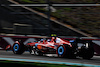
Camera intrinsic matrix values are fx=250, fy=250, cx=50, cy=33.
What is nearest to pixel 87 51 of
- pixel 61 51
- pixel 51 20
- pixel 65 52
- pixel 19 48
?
pixel 65 52

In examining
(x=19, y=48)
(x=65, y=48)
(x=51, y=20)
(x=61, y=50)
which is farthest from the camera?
(x=51, y=20)

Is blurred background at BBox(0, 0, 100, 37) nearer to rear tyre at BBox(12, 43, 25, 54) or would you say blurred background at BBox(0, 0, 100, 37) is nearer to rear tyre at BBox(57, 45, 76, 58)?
rear tyre at BBox(12, 43, 25, 54)

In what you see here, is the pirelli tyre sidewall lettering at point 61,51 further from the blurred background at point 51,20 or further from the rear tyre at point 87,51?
the blurred background at point 51,20

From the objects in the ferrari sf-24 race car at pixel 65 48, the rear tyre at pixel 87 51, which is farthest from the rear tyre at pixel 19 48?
the rear tyre at pixel 87 51

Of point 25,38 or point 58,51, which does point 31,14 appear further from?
point 58,51

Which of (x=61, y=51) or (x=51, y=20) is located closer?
(x=61, y=51)

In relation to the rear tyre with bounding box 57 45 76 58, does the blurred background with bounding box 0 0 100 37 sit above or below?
above

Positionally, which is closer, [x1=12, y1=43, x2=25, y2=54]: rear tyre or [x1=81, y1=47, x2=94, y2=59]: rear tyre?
[x1=81, y1=47, x2=94, y2=59]: rear tyre

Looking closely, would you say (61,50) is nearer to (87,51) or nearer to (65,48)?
(65,48)

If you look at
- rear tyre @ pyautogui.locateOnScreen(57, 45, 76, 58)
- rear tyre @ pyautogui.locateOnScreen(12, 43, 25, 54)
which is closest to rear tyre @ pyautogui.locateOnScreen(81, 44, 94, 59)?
rear tyre @ pyautogui.locateOnScreen(57, 45, 76, 58)

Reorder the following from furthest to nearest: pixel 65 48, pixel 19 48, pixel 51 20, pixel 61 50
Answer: pixel 51 20
pixel 19 48
pixel 61 50
pixel 65 48

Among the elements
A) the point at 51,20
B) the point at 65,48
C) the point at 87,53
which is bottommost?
the point at 87,53

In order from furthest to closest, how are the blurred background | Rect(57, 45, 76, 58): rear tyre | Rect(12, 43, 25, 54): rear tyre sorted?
the blurred background
Rect(12, 43, 25, 54): rear tyre
Rect(57, 45, 76, 58): rear tyre

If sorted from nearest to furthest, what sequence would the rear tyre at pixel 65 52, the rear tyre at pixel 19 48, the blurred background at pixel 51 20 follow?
the rear tyre at pixel 65 52, the rear tyre at pixel 19 48, the blurred background at pixel 51 20
